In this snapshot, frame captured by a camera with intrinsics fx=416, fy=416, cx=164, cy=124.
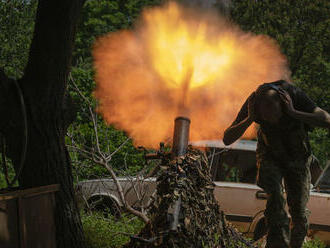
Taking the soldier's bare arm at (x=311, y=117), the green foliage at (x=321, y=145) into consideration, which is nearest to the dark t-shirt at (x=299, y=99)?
the soldier's bare arm at (x=311, y=117)

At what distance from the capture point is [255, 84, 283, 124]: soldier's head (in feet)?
14.6

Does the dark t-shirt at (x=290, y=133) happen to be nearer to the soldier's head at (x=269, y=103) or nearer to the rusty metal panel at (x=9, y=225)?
the soldier's head at (x=269, y=103)

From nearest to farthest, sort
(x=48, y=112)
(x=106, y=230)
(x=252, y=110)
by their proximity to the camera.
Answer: (x=48, y=112) → (x=252, y=110) → (x=106, y=230)

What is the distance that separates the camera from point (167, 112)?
19.3ft

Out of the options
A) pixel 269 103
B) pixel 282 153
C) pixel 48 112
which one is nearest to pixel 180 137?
pixel 269 103

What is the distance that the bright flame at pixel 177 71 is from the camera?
5285 millimetres

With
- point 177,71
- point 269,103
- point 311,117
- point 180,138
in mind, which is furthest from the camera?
A: point 177,71

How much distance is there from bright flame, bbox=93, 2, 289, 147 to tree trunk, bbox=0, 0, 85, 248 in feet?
4.58

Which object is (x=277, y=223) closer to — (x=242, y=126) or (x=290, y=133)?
(x=290, y=133)

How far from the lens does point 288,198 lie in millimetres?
4680

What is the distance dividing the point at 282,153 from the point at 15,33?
40.8 feet

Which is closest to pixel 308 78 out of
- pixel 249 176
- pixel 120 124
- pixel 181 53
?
pixel 249 176

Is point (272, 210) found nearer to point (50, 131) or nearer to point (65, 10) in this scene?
point (50, 131)

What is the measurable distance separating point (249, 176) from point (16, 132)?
4997 millimetres
